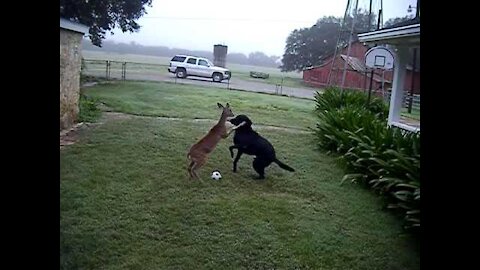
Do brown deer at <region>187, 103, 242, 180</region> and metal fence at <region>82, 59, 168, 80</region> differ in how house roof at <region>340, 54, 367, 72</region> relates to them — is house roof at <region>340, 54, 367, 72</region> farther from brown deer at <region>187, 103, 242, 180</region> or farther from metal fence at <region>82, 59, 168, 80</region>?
metal fence at <region>82, 59, 168, 80</region>

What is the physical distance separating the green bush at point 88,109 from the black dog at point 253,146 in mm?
610

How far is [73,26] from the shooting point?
66.9 inches

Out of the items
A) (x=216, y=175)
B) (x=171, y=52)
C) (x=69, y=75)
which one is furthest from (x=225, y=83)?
(x=69, y=75)

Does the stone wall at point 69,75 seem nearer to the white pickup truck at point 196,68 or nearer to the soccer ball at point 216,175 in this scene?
the white pickup truck at point 196,68

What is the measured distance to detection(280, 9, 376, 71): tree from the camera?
190 centimetres

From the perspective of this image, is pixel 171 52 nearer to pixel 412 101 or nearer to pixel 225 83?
pixel 225 83

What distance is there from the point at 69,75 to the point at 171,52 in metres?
0.46

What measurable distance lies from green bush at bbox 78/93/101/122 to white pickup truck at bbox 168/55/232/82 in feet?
1.23

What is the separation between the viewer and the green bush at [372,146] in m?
1.79
